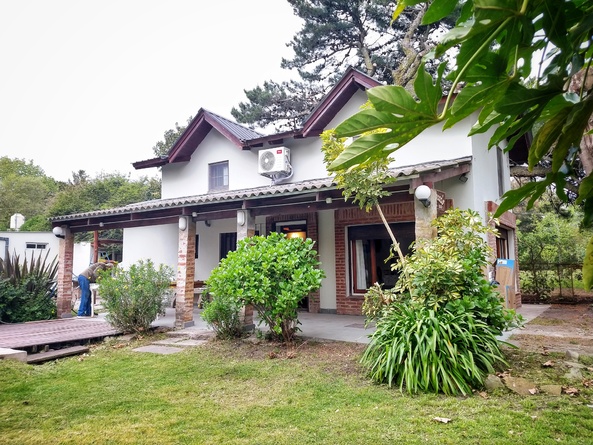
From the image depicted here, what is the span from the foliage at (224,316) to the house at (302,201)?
5.87 ft

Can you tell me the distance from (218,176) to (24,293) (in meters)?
6.30

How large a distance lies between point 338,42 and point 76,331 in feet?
55.7

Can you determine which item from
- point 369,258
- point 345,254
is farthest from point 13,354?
point 369,258

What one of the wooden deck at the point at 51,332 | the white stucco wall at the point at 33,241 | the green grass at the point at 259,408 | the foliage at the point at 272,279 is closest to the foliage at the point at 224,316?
the foliage at the point at 272,279

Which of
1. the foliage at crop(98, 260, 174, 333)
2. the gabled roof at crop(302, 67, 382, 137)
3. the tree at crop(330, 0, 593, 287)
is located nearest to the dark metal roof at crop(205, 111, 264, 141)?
the gabled roof at crop(302, 67, 382, 137)

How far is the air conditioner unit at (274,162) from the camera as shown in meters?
11.1

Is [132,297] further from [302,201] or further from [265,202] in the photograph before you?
[302,201]

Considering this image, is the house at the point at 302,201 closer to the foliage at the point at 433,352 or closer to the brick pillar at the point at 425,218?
the brick pillar at the point at 425,218

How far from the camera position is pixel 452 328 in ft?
16.5

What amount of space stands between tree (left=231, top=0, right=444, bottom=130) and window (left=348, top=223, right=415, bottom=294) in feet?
29.5

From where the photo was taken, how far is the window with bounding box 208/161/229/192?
1287 centimetres

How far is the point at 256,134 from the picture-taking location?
13.9 m

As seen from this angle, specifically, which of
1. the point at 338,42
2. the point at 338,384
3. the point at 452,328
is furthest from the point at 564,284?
the point at 338,42

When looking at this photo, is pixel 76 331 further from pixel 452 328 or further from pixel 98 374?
pixel 452 328
